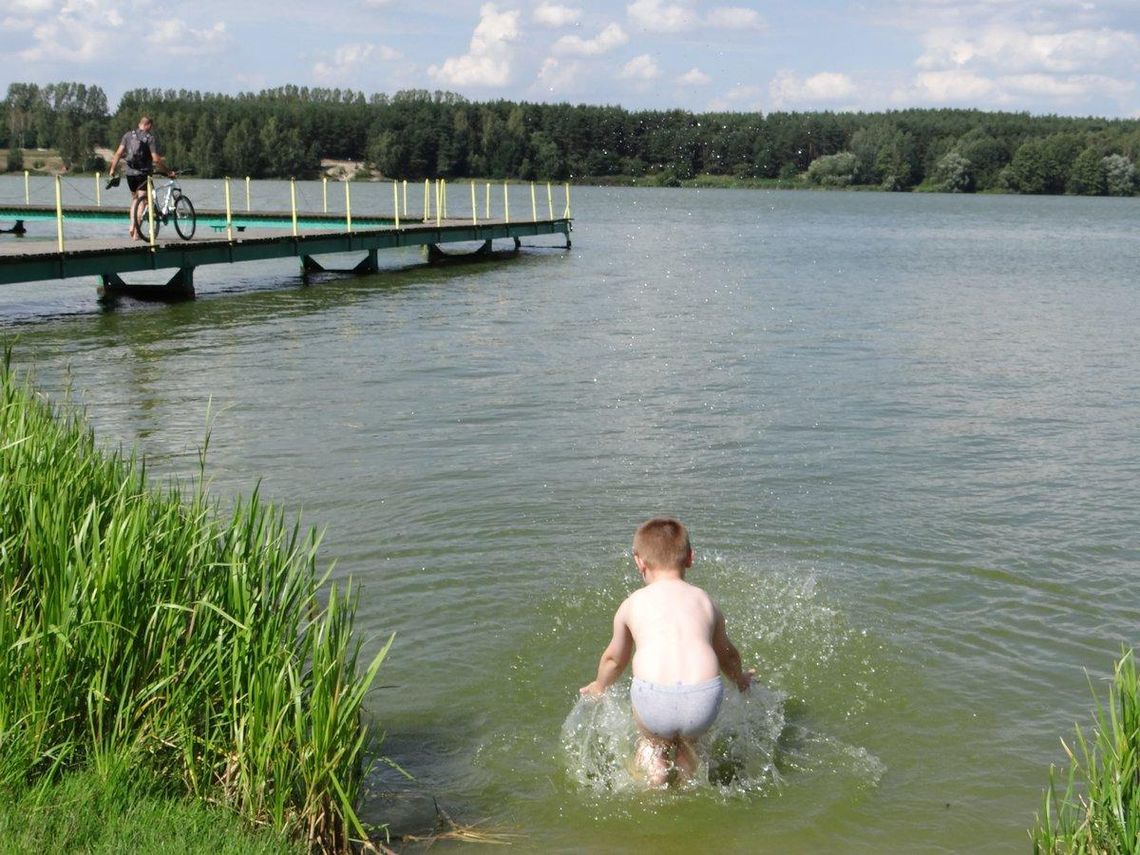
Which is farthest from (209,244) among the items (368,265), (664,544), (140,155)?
(664,544)

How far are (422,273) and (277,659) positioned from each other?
2916 centimetres

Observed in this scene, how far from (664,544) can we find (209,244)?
68.8 feet

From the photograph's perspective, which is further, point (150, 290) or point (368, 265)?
point (368, 265)

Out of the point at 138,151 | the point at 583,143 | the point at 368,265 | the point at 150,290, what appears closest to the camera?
the point at 138,151

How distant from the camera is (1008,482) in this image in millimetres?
11125

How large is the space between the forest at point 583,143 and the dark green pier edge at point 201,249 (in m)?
54.9

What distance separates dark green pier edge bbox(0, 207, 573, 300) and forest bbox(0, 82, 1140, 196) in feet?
180

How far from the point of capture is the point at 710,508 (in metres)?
10.2

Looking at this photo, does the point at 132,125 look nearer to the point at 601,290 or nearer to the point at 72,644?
the point at 601,290

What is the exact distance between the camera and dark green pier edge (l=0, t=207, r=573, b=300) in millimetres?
21123

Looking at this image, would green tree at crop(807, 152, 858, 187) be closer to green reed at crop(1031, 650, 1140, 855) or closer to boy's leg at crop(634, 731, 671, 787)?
boy's leg at crop(634, 731, 671, 787)

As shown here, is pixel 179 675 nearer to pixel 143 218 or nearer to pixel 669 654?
pixel 669 654

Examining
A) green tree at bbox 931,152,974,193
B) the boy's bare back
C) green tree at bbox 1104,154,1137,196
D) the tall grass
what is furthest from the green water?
green tree at bbox 1104,154,1137,196

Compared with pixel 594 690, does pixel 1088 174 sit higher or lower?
higher
